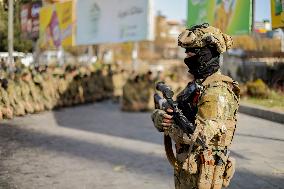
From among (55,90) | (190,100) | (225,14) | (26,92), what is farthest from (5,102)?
(190,100)

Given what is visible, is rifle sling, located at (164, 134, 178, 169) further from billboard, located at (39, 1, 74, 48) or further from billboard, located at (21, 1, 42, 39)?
billboard, located at (21, 1, 42, 39)

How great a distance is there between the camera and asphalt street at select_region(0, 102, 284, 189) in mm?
5398

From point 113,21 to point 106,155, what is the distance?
357 inches

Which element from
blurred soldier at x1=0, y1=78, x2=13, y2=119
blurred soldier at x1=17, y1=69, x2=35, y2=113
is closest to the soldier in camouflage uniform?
blurred soldier at x1=0, y1=78, x2=13, y2=119

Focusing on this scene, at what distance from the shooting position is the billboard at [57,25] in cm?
1847

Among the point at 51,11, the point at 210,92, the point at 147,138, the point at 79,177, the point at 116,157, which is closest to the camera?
the point at 210,92

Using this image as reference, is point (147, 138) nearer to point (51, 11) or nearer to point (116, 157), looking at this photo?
point (116, 157)

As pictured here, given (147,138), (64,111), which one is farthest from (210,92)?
(64,111)

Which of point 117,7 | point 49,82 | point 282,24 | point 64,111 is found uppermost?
point 117,7

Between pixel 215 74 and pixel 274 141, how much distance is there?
5.10 m

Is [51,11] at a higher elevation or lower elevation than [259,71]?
higher

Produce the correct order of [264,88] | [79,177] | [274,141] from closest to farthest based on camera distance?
[79,177] < [274,141] < [264,88]

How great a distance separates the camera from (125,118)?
11.4 meters

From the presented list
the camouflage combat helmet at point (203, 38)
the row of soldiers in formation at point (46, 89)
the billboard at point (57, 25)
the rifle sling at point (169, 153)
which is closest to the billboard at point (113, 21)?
the billboard at point (57, 25)
